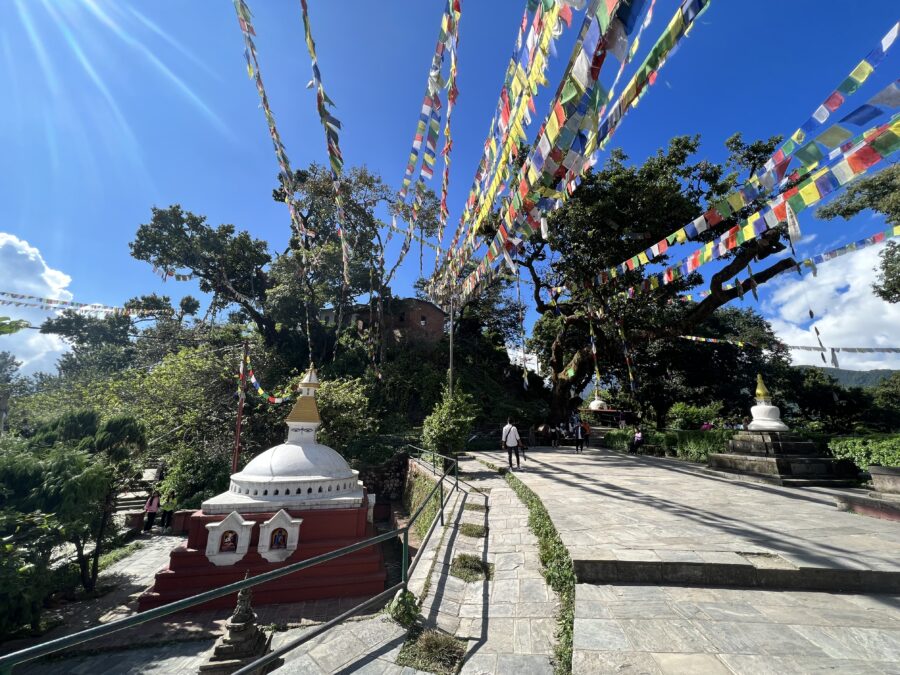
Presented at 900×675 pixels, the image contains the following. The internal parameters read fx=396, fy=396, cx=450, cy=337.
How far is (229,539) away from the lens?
759 centimetres

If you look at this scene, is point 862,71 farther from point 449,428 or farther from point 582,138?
point 449,428

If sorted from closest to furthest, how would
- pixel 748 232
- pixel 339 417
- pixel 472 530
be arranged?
pixel 748 232, pixel 472 530, pixel 339 417

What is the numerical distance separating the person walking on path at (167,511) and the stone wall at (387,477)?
19.5ft

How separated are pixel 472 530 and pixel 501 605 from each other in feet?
7.50

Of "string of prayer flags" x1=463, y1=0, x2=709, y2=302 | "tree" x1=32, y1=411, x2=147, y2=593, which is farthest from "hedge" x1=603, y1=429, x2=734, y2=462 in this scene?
"tree" x1=32, y1=411, x2=147, y2=593

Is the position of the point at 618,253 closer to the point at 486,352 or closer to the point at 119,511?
the point at 486,352

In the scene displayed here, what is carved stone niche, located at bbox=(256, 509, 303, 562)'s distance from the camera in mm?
7566

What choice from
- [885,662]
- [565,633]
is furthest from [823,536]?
[565,633]

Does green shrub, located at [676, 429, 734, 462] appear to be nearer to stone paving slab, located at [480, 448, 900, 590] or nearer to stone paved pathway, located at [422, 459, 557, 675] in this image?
stone paving slab, located at [480, 448, 900, 590]

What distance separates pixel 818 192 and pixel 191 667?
9582 mm

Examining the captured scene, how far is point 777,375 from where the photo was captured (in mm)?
30984

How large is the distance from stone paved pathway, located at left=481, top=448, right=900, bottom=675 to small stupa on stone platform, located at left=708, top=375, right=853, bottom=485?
5.95 feet

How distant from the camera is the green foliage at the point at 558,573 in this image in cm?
326

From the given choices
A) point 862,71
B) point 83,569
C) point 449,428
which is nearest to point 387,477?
point 449,428
